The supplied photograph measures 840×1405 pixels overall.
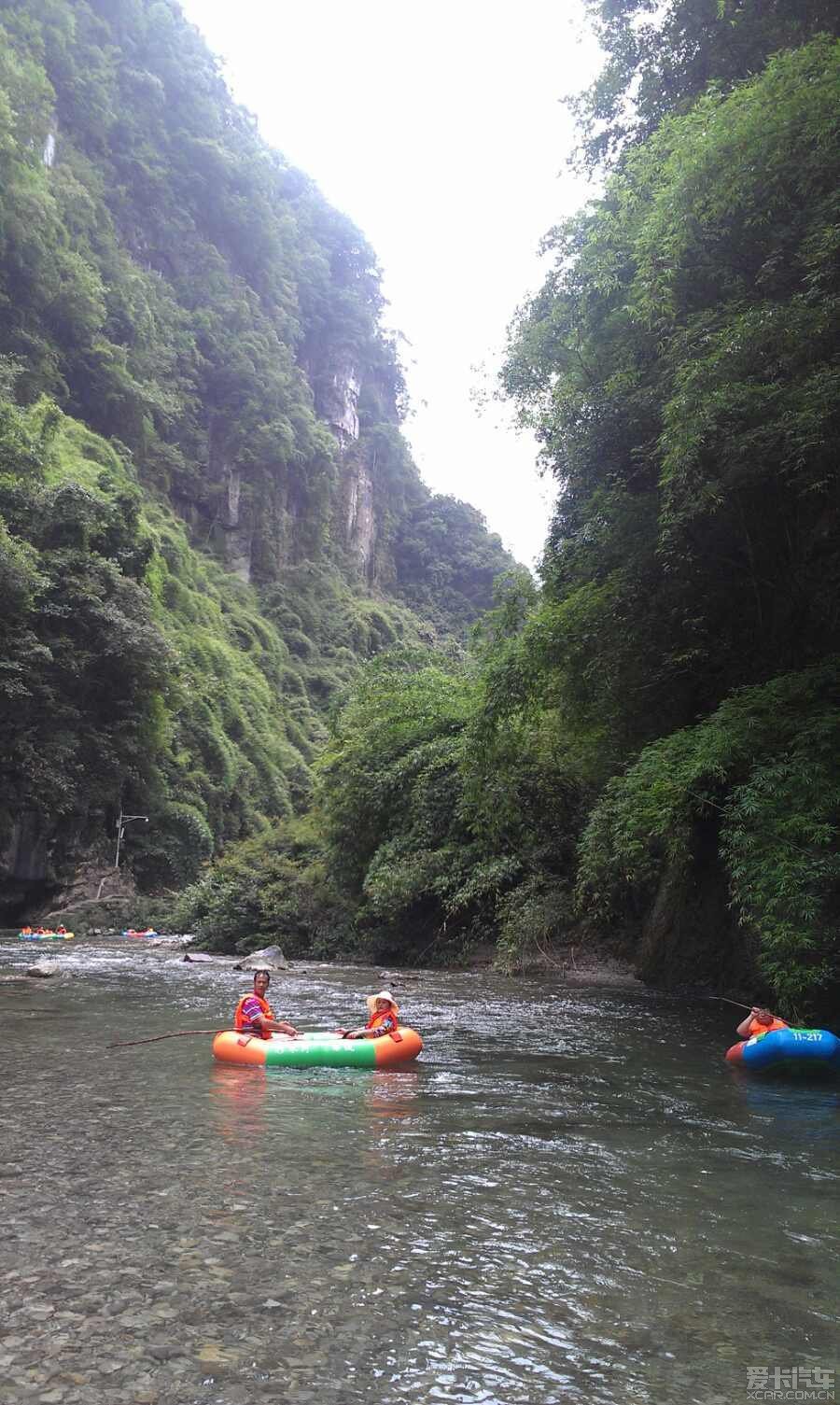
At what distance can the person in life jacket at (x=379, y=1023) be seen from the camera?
734 centimetres

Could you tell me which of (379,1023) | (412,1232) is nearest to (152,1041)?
(379,1023)

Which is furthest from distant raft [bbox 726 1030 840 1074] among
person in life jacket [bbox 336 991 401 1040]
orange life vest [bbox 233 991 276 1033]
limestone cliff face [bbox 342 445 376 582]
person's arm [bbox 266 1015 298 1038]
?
limestone cliff face [bbox 342 445 376 582]

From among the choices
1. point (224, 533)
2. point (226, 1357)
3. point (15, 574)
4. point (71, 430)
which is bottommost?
point (226, 1357)

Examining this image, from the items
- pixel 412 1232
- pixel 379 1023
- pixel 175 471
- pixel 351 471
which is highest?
pixel 351 471

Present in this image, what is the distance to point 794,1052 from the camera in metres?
6.76

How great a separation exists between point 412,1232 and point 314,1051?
3698 millimetres

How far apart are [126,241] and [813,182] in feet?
217

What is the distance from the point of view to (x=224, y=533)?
213 ft

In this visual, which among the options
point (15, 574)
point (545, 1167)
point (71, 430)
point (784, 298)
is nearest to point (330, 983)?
point (545, 1167)

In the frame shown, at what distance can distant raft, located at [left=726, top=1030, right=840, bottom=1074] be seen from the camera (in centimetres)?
676

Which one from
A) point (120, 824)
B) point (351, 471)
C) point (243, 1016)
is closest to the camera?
point (243, 1016)

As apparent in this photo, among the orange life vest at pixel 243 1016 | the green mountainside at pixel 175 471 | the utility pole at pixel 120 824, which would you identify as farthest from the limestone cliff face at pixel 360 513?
the orange life vest at pixel 243 1016

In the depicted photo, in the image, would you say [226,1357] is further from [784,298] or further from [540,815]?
[540,815]

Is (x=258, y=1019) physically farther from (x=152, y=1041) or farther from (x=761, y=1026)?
(x=761, y=1026)
